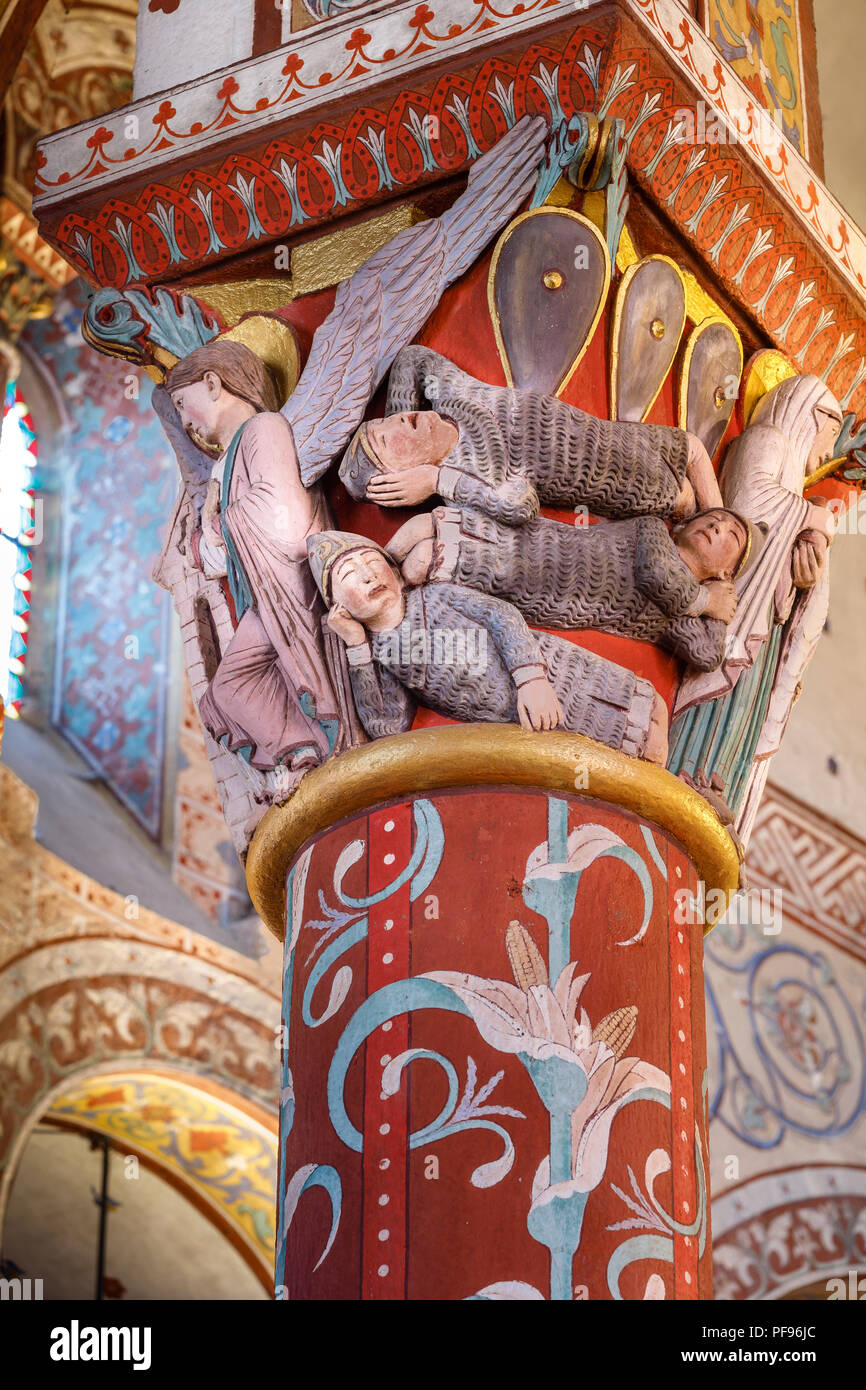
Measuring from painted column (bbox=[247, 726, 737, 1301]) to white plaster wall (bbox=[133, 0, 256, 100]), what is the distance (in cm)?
117

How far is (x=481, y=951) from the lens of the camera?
8.91ft

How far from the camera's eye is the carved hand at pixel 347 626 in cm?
288

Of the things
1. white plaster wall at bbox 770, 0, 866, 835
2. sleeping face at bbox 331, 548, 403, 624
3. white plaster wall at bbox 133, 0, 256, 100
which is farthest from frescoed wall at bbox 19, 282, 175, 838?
sleeping face at bbox 331, 548, 403, 624

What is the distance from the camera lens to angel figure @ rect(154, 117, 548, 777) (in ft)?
9.75

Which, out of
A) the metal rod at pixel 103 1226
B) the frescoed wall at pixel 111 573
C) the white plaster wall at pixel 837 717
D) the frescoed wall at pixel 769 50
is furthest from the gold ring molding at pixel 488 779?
the frescoed wall at pixel 111 573

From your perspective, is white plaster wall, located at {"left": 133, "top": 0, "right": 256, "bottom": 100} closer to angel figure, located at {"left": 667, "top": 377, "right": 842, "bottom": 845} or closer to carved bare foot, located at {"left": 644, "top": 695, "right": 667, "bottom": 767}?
angel figure, located at {"left": 667, "top": 377, "right": 842, "bottom": 845}

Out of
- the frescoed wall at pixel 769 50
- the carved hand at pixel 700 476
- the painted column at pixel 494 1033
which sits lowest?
the painted column at pixel 494 1033

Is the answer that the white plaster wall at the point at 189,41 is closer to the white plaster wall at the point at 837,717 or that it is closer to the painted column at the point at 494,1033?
the painted column at the point at 494,1033

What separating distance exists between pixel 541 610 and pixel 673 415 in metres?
0.44

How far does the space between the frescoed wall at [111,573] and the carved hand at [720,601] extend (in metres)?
4.96
